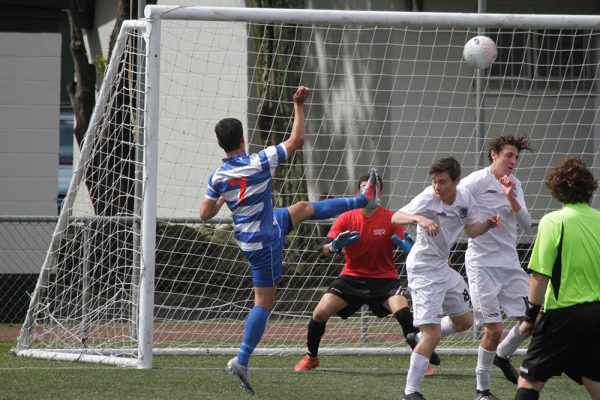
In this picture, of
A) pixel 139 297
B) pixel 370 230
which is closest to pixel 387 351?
pixel 370 230

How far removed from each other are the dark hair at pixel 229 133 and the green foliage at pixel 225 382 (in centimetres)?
178

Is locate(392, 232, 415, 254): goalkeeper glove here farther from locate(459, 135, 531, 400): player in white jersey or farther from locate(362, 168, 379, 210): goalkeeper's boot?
locate(459, 135, 531, 400): player in white jersey

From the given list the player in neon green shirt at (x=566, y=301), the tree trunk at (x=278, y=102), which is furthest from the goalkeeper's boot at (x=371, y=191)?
the tree trunk at (x=278, y=102)

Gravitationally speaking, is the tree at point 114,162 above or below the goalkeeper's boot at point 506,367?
above

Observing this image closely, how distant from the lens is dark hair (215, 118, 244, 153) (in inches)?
321

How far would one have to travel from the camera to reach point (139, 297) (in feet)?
30.9

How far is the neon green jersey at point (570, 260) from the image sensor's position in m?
5.96

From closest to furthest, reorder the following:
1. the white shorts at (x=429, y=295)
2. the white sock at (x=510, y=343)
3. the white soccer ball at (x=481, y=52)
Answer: the white shorts at (x=429, y=295)
the white sock at (x=510, y=343)
the white soccer ball at (x=481, y=52)

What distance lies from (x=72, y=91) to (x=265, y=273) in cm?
1018

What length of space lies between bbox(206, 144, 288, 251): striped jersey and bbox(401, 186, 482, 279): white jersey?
1058 millimetres

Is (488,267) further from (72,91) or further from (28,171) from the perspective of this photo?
(72,91)

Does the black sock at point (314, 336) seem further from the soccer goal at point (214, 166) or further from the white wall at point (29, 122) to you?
the white wall at point (29, 122)

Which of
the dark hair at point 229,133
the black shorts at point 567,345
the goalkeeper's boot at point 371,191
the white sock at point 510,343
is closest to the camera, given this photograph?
the black shorts at point 567,345

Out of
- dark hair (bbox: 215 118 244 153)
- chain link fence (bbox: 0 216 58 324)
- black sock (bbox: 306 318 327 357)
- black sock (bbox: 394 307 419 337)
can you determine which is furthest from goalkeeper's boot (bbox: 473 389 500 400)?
chain link fence (bbox: 0 216 58 324)
